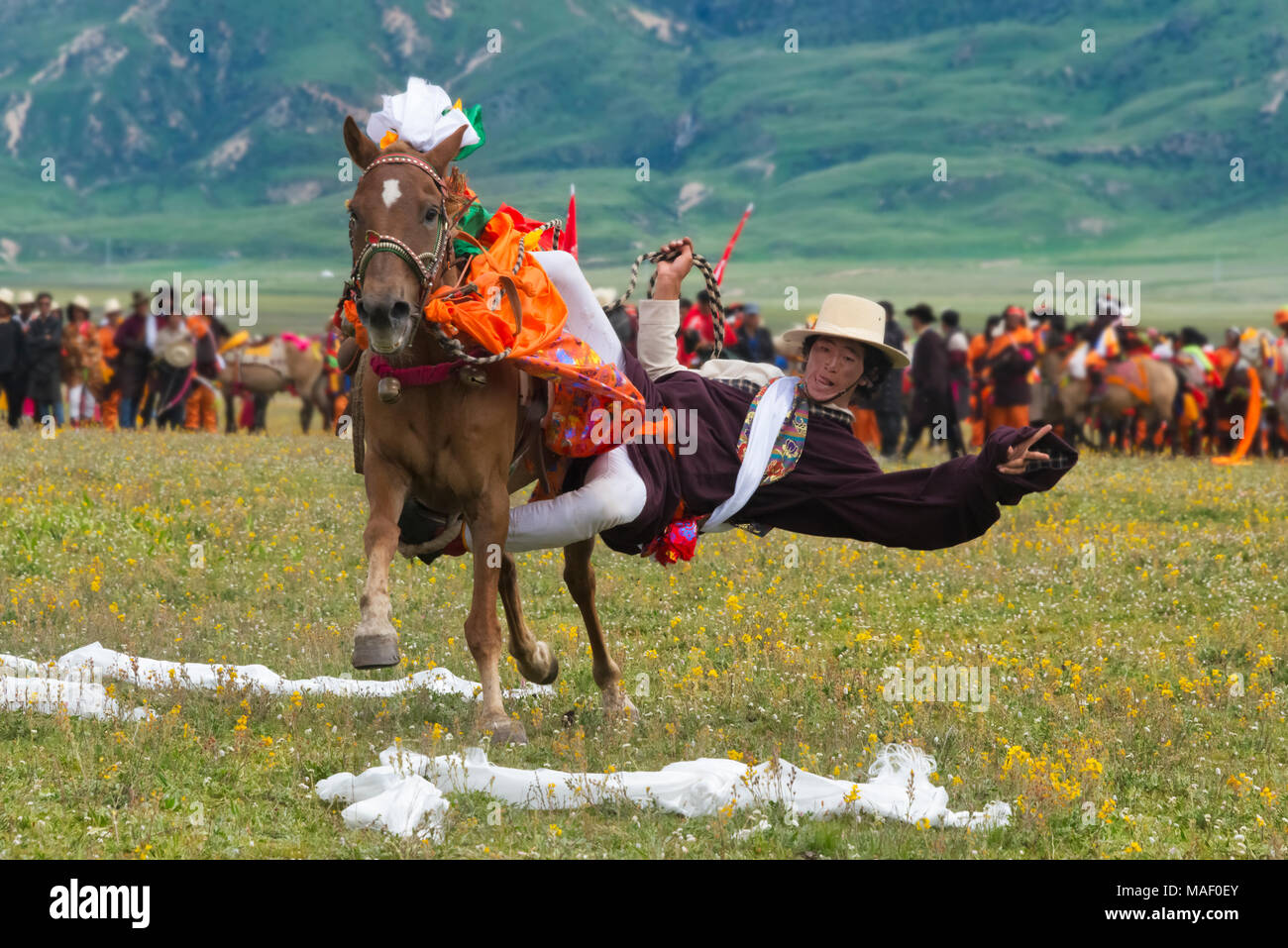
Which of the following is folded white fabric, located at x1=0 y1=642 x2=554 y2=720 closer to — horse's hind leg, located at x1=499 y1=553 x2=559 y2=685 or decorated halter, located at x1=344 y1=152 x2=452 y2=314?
horse's hind leg, located at x1=499 y1=553 x2=559 y2=685

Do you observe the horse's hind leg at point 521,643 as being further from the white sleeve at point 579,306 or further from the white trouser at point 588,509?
the white sleeve at point 579,306

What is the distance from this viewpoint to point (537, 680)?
925cm

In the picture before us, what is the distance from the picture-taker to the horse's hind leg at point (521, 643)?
357 inches

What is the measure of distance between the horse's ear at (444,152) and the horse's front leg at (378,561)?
54.5 inches

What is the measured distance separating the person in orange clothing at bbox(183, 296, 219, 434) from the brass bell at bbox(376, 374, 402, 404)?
19.5 m

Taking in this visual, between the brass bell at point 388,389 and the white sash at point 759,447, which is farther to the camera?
the white sash at point 759,447

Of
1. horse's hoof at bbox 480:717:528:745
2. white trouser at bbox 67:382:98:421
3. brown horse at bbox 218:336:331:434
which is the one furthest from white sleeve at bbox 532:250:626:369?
brown horse at bbox 218:336:331:434

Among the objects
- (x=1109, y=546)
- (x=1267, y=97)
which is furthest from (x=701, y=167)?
(x=1109, y=546)

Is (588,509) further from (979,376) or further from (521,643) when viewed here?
(979,376)

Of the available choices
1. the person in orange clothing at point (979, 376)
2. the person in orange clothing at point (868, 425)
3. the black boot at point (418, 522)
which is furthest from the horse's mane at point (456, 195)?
the person in orange clothing at point (868, 425)

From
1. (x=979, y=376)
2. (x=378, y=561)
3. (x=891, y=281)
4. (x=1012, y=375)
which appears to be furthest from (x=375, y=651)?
(x=891, y=281)

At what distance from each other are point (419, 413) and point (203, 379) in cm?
1996

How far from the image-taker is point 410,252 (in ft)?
24.3

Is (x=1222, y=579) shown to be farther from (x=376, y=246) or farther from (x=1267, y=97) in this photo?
(x=1267, y=97)
